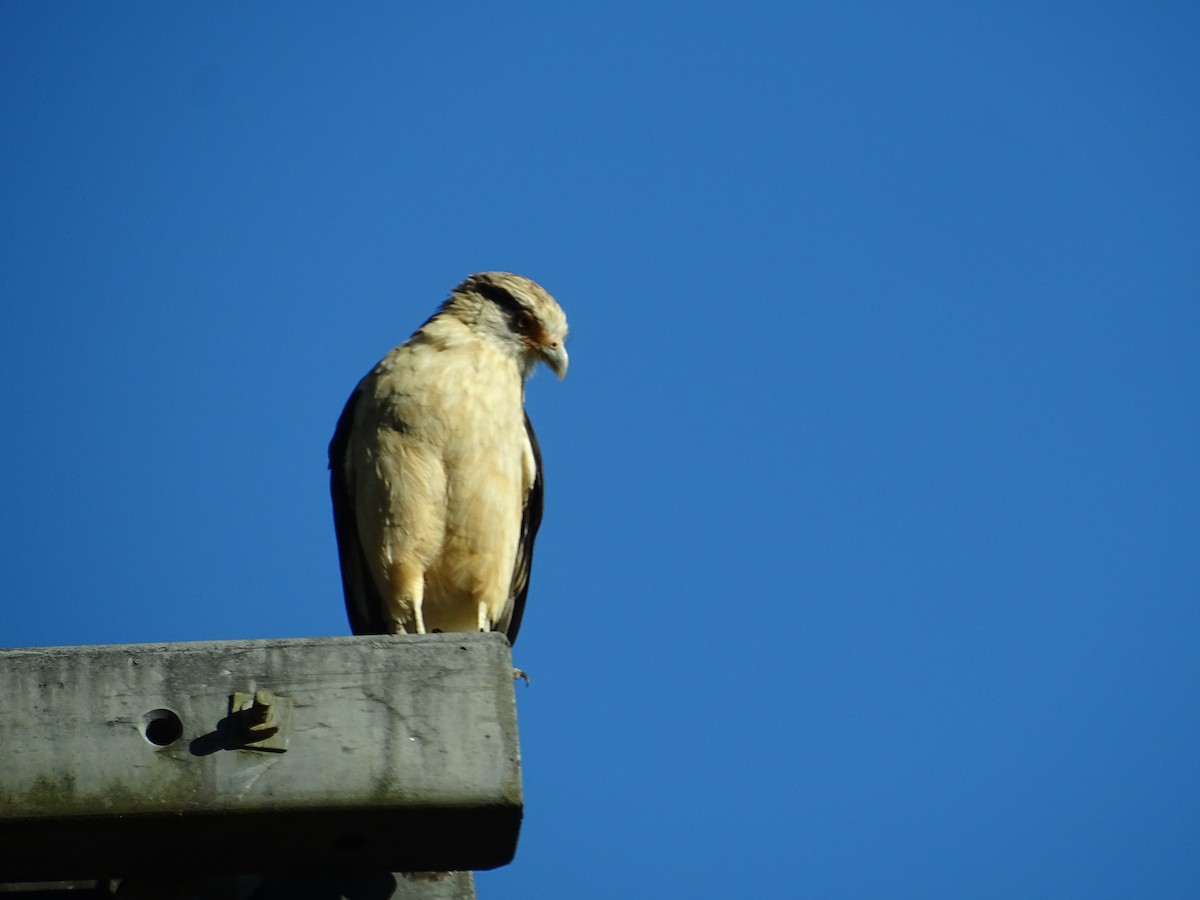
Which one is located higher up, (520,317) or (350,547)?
(520,317)

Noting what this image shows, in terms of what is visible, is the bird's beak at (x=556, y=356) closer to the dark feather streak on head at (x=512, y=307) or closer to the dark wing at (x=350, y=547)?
the dark feather streak on head at (x=512, y=307)

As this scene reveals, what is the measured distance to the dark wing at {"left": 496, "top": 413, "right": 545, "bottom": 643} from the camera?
292 inches

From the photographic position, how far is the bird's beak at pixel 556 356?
737cm

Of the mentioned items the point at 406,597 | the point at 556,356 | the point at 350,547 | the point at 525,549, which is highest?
the point at 556,356

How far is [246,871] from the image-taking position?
4344 mm

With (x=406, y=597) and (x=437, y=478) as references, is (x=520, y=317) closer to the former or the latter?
(x=437, y=478)

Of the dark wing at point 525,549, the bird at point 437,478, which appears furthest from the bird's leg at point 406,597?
the dark wing at point 525,549

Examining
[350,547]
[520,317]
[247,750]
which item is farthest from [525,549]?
[247,750]

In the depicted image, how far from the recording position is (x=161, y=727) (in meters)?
4.13

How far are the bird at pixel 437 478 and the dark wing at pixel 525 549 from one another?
0.23ft

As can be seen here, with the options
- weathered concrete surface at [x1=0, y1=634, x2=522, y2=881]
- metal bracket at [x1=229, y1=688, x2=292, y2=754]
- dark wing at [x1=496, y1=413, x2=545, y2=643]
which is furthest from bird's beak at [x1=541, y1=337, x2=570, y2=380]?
metal bracket at [x1=229, y1=688, x2=292, y2=754]

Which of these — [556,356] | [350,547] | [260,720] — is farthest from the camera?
[556,356]

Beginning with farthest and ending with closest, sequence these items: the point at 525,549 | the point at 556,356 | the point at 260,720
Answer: the point at 525,549 → the point at 556,356 → the point at 260,720

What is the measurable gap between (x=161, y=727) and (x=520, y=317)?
3.62 m
